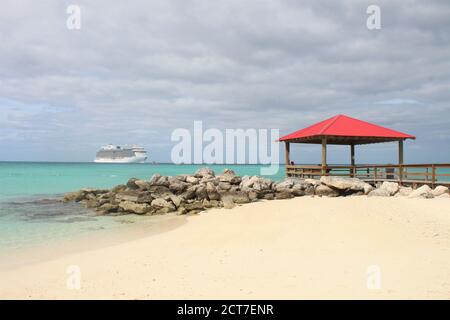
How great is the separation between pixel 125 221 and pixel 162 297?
8.80m

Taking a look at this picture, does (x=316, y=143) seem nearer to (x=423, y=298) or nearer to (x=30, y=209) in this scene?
(x=30, y=209)

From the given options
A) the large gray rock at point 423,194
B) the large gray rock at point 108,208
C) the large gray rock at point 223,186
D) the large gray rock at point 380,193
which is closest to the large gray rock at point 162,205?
the large gray rock at point 108,208

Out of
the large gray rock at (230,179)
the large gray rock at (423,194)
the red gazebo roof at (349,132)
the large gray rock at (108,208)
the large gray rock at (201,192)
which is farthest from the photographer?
the large gray rock at (230,179)

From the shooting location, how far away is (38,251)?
28.7 feet

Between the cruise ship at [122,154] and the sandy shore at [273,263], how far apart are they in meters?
115

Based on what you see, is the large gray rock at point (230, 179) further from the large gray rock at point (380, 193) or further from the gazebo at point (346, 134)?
Result: the large gray rock at point (380, 193)

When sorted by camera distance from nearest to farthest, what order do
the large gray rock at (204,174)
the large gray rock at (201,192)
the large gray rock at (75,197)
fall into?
the large gray rock at (201,192) → the large gray rock at (75,197) → the large gray rock at (204,174)

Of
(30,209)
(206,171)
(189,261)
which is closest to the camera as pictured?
(189,261)

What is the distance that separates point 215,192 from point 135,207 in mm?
3935

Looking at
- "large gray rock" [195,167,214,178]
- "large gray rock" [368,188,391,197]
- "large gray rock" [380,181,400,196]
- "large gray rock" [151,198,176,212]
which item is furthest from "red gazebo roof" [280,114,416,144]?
"large gray rock" [151,198,176,212]

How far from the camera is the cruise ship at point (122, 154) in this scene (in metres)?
122

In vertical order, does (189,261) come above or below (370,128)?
below

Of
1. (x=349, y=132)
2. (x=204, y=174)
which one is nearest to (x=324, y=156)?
(x=349, y=132)
